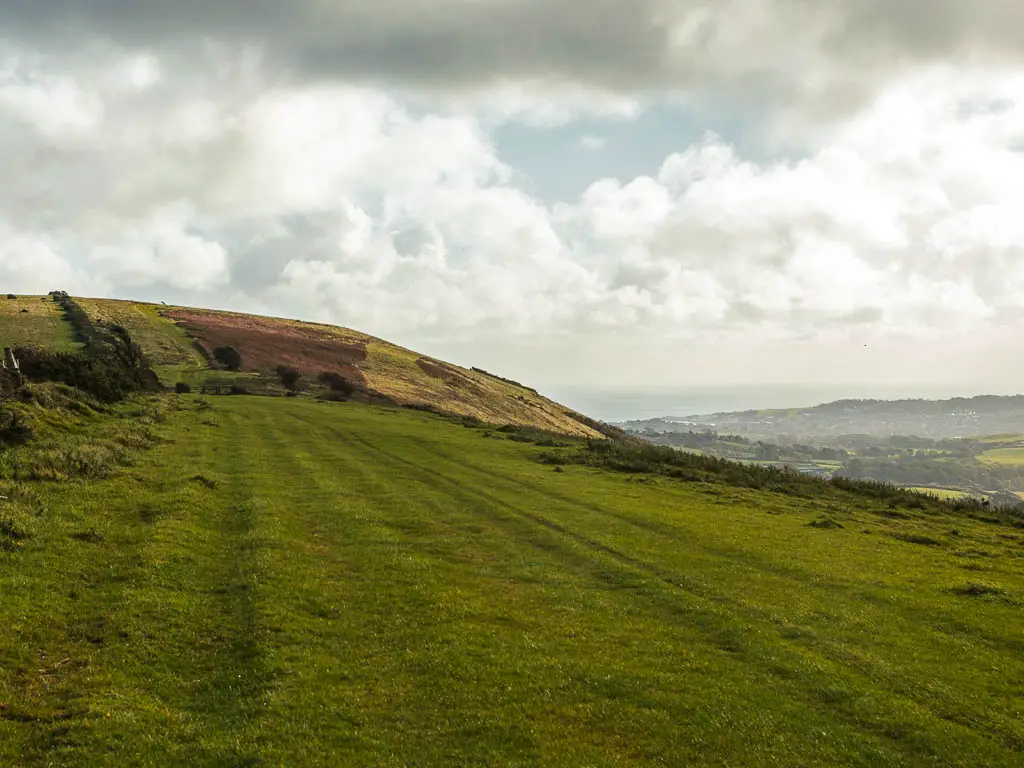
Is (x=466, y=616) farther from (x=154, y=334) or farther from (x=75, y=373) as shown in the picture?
(x=154, y=334)

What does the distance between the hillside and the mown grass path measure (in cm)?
6125

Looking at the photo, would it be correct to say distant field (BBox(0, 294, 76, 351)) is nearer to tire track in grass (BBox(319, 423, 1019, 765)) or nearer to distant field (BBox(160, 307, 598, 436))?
distant field (BBox(160, 307, 598, 436))

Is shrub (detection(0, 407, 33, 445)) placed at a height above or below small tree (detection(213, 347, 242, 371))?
below

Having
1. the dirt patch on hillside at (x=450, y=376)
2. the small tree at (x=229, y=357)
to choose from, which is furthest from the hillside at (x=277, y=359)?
the small tree at (x=229, y=357)

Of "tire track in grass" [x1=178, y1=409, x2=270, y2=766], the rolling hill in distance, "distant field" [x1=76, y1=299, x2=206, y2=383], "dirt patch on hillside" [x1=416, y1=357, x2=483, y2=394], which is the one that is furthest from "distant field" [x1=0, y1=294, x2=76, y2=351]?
"tire track in grass" [x1=178, y1=409, x2=270, y2=766]

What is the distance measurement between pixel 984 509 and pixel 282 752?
1887 inches

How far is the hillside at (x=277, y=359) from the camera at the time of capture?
87262 millimetres

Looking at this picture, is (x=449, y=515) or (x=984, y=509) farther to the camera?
(x=984, y=509)

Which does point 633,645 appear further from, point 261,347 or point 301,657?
point 261,347

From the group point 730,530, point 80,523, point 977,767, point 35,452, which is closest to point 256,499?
point 80,523

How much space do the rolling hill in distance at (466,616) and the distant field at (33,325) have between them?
157 feet

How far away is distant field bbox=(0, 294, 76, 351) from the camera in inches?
3164

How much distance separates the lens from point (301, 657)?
14.2m

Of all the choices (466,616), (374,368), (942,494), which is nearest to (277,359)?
(374,368)
